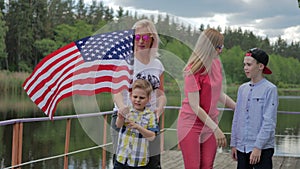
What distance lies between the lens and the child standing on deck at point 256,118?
2.59m

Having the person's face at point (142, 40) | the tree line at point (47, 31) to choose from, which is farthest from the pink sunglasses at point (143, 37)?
the tree line at point (47, 31)

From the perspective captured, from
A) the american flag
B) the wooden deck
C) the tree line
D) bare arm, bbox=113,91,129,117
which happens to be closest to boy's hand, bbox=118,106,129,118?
bare arm, bbox=113,91,129,117

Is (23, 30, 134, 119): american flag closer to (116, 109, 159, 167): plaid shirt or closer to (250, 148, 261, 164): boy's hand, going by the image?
(116, 109, 159, 167): plaid shirt

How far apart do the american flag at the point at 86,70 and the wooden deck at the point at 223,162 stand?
1.61 meters

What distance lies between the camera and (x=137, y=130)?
2422mm

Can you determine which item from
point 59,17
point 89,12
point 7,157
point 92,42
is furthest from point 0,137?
point 89,12

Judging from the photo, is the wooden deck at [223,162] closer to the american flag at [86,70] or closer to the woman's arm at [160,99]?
the american flag at [86,70]

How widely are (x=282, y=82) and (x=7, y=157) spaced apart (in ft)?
144

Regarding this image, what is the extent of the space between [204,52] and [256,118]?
48cm

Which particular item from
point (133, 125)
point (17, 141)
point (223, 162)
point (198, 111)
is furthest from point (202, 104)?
point (223, 162)

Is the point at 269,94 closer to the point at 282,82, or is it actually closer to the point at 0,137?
the point at 0,137

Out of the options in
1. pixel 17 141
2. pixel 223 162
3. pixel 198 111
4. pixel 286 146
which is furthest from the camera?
pixel 286 146

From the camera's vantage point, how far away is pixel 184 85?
2.57 meters

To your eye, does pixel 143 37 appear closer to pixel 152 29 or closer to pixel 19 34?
pixel 152 29
